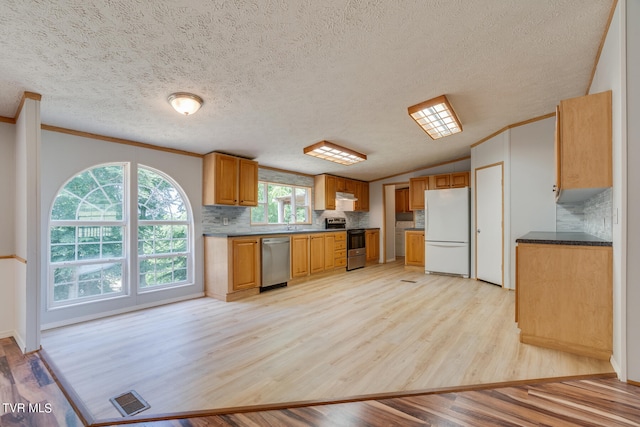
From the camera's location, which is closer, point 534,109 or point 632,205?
point 632,205

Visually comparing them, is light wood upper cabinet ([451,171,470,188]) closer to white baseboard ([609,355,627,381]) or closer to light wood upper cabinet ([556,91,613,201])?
light wood upper cabinet ([556,91,613,201])

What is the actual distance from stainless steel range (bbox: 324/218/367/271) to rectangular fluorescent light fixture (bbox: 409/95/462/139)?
2.93m

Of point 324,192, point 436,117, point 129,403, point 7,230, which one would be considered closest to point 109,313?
point 7,230

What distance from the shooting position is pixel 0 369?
221cm

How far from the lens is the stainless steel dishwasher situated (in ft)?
15.1

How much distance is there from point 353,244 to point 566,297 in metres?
4.45

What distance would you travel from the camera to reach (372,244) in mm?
7340

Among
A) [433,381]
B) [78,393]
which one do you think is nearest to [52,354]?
[78,393]

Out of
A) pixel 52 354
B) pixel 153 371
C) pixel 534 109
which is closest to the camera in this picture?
pixel 153 371

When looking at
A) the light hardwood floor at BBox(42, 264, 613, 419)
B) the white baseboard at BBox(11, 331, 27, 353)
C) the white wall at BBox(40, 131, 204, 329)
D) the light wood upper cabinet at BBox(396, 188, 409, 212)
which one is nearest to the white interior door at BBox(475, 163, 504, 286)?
the light hardwood floor at BBox(42, 264, 613, 419)

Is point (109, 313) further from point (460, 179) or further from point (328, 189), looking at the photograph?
point (460, 179)

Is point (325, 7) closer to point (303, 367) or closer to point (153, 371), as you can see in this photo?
point (303, 367)

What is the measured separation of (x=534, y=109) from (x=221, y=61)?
3.91 m

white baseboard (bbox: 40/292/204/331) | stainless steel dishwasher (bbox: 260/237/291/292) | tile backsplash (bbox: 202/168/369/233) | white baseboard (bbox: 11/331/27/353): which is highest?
tile backsplash (bbox: 202/168/369/233)
